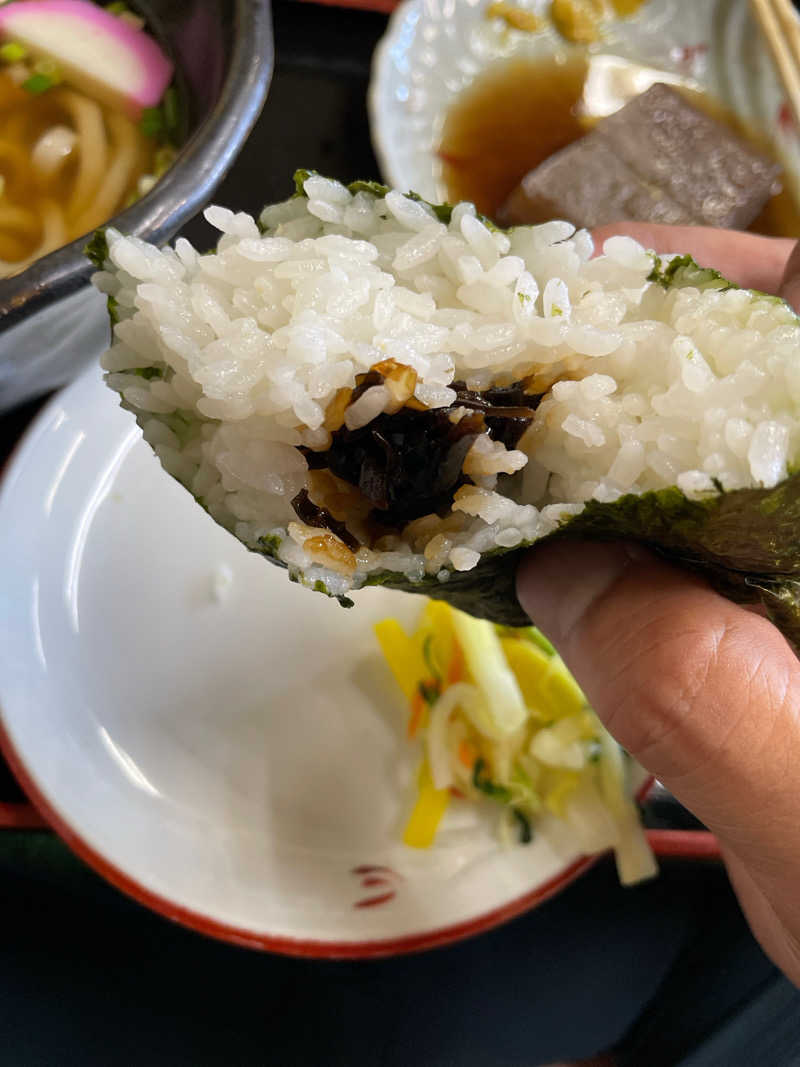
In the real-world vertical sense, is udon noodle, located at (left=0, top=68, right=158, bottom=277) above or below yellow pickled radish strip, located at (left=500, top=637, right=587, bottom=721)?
above

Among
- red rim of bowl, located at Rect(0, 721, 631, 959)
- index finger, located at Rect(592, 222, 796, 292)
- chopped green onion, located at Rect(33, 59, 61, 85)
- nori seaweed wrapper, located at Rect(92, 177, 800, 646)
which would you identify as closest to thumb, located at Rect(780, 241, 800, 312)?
index finger, located at Rect(592, 222, 796, 292)

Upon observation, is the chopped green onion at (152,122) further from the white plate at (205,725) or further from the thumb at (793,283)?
the thumb at (793,283)

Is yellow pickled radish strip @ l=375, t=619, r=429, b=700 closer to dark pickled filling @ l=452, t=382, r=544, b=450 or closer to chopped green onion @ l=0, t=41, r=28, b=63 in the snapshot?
dark pickled filling @ l=452, t=382, r=544, b=450

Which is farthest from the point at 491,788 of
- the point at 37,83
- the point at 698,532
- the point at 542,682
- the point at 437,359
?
the point at 37,83

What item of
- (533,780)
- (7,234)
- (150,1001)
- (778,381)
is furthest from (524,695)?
(7,234)

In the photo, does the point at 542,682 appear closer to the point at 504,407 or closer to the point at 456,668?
the point at 456,668

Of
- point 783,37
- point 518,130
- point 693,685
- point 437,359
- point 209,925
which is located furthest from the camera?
point 518,130

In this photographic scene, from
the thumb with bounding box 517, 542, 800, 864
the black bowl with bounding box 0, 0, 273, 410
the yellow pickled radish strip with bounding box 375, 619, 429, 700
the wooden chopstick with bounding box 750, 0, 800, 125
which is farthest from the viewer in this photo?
the wooden chopstick with bounding box 750, 0, 800, 125
